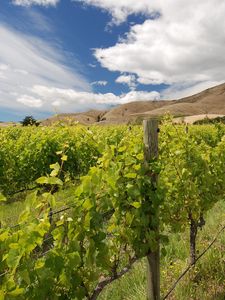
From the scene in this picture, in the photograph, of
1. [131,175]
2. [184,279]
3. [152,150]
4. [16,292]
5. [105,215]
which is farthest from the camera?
[184,279]

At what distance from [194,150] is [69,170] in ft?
19.7

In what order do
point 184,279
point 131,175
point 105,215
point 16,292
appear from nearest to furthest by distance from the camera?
1. point 16,292
2. point 131,175
3. point 105,215
4. point 184,279

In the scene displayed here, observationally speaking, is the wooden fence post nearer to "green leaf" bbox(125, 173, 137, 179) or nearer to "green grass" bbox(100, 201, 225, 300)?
"green leaf" bbox(125, 173, 137, 179)

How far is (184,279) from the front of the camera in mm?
4859

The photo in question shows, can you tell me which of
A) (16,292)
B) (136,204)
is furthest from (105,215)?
(16,292)

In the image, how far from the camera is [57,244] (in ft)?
8.82

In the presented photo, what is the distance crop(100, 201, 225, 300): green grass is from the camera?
4.59 metres

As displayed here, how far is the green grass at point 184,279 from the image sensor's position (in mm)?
4594

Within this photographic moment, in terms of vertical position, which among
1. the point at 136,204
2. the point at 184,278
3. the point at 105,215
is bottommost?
the point at 184,278

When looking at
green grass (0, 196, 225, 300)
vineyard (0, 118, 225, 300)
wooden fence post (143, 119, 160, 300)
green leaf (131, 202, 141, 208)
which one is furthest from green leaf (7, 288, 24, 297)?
green grass (0, 196, 225, 300)

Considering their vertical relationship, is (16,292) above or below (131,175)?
below

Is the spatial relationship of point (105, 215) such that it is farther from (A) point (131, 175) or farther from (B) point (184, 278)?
(B) point (184, 278)

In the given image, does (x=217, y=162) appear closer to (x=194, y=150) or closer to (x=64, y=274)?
(x=194, y=150)

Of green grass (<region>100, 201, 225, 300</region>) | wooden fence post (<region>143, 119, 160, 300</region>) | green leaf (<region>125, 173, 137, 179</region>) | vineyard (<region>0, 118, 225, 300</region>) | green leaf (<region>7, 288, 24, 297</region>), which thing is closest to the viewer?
green leaf (<region>7, 288, 24, 297</region>)
